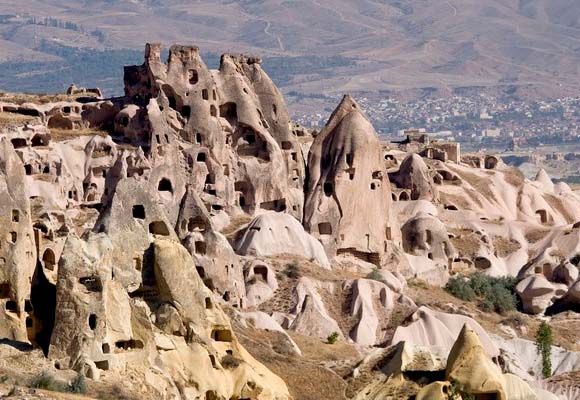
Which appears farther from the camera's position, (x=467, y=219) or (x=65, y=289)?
(x=467, y=219)

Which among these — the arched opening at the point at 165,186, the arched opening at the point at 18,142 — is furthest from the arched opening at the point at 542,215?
the arched opening at the point at 18,142

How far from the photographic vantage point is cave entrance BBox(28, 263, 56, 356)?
26531 millimetres

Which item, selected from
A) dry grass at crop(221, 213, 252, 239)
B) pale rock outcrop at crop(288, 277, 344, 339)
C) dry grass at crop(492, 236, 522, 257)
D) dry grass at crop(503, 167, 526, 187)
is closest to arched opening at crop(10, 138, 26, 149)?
dry grass at crop(221, 213, 252, 239)

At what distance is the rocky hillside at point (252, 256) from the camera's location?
25.5m

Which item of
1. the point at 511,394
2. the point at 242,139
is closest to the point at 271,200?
the point at 242,139

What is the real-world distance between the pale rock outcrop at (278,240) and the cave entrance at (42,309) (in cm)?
1650

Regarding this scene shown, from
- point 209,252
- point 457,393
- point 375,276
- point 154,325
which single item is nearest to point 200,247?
point 209,252

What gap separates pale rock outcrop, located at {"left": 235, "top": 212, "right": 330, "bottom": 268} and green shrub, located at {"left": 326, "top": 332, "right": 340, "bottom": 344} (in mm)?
6333

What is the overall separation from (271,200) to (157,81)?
14.3ft

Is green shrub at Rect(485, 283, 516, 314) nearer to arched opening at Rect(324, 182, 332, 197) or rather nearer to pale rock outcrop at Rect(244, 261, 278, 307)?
arched opening at Rect(324, 182, 332, 197)

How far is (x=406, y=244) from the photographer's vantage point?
5197 centimetres

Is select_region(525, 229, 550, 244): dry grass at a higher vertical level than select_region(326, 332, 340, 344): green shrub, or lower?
lower

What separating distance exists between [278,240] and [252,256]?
1299 mm

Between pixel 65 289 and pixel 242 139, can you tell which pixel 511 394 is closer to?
pixel 65 289
